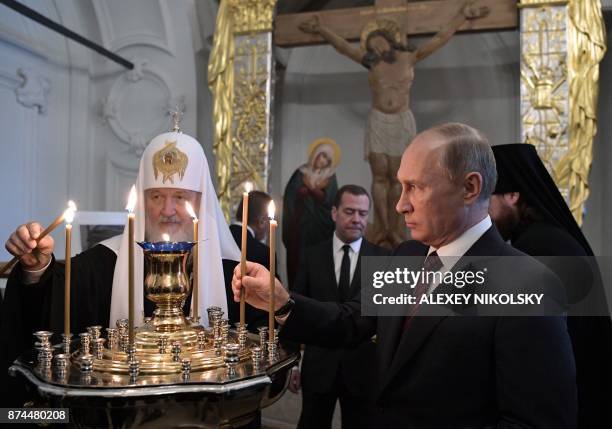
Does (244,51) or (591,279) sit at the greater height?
(244,51)

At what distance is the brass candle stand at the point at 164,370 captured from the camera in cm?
129

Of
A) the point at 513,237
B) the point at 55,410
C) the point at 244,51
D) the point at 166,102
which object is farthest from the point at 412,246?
the point at 166,102

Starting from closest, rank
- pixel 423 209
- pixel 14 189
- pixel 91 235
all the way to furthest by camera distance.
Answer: pixel 423 209
pixel 91 235
pixel 14 189

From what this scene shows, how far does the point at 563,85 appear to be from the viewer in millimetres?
5586

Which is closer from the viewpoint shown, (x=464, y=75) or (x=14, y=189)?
(x=14, y=189)

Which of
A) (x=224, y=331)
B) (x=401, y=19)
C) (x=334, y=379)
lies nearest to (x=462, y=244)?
(x=224, y=331)

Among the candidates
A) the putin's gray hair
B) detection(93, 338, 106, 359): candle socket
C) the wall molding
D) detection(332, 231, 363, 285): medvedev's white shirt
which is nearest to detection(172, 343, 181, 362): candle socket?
detection(93, 338, 106, 359): candle socket

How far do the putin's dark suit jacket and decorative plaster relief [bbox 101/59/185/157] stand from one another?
408 centimetres

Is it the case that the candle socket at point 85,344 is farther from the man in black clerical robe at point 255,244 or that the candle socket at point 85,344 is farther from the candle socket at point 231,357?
the man in black clerical robe at point 255,244

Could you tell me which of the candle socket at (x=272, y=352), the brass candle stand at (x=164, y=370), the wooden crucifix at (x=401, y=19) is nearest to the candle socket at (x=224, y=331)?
the brass candle stand at (x=164, y=370)

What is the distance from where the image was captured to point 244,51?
6.45 m

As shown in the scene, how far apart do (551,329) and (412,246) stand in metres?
0.69

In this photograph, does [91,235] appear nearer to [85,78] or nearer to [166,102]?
[166,102]

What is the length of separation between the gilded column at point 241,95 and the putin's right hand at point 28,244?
13.5 feet
